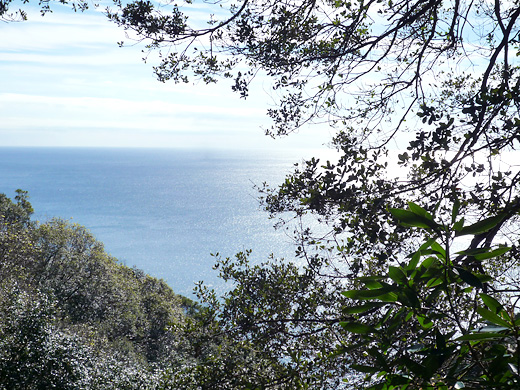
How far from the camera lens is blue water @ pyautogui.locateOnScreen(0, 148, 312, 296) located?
204ft

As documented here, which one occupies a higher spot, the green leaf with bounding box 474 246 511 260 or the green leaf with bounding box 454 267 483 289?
the green leaf with bounding box 474 246 511 260

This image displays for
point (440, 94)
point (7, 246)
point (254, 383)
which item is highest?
point (7, 246)

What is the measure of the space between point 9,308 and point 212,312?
9.86 m

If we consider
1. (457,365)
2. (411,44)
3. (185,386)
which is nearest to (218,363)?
(185,386)

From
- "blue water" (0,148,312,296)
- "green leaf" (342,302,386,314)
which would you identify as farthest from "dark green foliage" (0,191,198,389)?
"blue water" (0,148,312,296)

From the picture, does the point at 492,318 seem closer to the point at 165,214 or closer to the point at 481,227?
the point at 481,227

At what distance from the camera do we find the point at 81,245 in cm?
2533

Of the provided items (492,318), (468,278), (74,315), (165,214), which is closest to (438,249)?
(468,278)

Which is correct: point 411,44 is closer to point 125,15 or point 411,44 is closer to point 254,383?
point 125,15

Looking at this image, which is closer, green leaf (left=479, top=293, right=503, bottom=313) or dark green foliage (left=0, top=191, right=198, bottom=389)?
green leaf (left=479, top=293, right=503, bottom=313)

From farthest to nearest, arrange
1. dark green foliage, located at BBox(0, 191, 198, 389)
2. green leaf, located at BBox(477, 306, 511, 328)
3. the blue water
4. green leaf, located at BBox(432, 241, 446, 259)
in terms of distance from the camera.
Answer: the blue water, dark green foliage, located at BBox(0, 191, 198, 389), green leaf, located at BBox(432, 241, 446, 259), green leaf, located at BBox(477, 306, 511, 328)

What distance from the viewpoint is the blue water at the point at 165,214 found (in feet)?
204

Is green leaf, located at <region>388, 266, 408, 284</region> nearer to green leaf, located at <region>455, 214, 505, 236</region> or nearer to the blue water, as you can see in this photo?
green leaf, located at <region>455, 214, 505, 236</region>

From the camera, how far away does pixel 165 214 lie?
8994 cm
